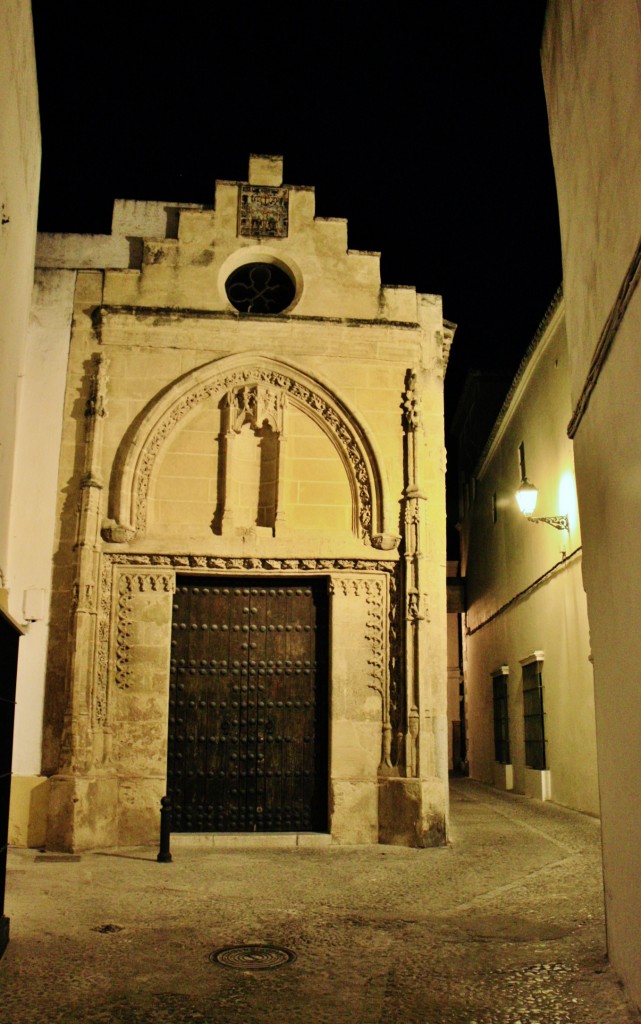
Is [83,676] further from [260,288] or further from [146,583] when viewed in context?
[260,288]

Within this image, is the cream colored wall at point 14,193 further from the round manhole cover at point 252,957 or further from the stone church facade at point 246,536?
the round manhole cover at point 252,957

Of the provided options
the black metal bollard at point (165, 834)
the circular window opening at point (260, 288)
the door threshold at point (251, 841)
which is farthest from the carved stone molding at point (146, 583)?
the circular window opening at point (260, 288)

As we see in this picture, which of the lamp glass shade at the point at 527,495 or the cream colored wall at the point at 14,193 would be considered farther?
the lamp glass shade at the point at 527,495

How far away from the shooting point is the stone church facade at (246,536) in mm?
9391

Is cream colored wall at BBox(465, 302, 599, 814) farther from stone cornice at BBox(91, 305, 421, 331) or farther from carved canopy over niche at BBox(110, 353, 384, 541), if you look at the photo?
stone cornice at BBox(91, 305, 421, 331)

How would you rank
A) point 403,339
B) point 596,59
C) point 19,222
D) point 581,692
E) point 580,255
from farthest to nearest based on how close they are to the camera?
point 581,692 < point 403,339 < point 19,222 < point 580,255 < point 596,59

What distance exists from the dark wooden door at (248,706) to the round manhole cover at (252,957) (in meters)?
4.32

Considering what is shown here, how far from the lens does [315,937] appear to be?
5.52m

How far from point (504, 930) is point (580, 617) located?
683 centimetres

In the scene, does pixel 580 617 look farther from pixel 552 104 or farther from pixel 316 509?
pixel 552 104

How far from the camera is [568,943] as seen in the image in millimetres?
5297

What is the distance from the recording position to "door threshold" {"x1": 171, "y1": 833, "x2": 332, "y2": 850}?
9156mm

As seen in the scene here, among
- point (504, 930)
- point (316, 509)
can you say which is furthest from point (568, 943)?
point (316, 509)

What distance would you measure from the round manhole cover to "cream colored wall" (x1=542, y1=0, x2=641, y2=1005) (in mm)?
1773
